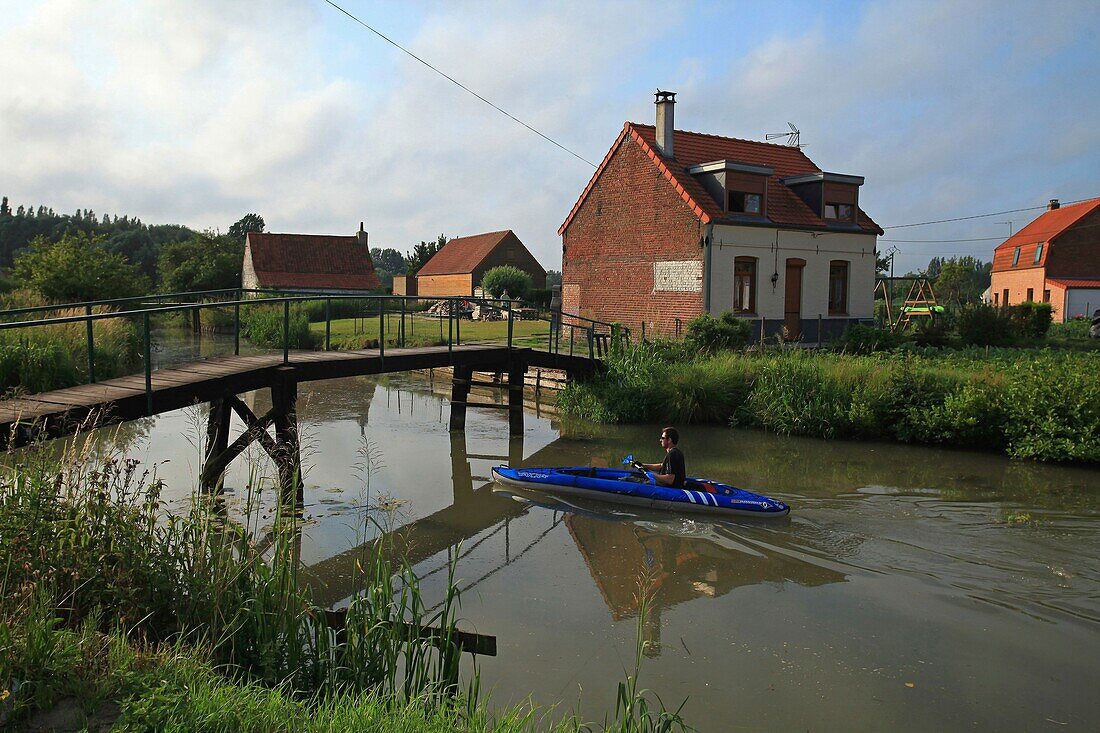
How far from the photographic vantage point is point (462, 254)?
6166 centimetres

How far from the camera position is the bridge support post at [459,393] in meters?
16.0

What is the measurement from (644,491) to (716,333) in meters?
10.0

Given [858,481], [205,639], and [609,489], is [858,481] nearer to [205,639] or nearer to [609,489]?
[609,489]

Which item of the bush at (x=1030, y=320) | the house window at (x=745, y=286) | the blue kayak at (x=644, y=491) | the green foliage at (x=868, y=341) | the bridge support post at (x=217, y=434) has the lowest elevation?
the blue kayak at (x=644, y=491)

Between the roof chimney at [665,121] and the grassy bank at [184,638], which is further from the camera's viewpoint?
the roof chimney at [665,121]

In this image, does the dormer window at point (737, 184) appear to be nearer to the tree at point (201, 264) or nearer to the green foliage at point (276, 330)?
the green foliage at point (276, 330)

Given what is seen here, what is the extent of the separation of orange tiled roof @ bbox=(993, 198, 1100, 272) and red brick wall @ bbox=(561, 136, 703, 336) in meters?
32.6

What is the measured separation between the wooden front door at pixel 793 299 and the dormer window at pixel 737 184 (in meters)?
1.98

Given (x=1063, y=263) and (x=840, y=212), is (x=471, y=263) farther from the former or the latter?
(x=1063, y=263)

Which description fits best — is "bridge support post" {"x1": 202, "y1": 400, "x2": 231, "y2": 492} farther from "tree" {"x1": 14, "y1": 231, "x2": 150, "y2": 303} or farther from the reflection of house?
"tree" {"x1": 14, "y1": 231, "x2": 150, "y2": 303}

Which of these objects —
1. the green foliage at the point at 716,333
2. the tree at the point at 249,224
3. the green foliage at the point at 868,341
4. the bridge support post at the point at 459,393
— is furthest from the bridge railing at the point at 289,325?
the tree at the point at 249,224

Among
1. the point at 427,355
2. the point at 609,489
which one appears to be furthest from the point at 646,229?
the point at 609,489

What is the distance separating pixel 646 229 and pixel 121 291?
19.6 m

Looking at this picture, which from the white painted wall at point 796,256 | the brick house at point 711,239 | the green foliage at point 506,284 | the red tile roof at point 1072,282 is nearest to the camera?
the white painted wall at point 796,256
